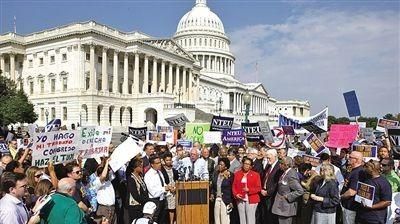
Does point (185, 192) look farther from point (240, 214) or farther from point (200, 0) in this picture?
point (200, 0)

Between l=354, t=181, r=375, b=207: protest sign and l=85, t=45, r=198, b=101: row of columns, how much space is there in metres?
59.1

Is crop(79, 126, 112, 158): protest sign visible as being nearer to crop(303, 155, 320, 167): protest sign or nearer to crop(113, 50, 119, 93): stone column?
crop(303, 155, 320, 167): protest sign

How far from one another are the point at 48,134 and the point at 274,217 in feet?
16.4

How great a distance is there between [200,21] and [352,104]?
115 metres

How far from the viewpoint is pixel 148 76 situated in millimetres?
75500

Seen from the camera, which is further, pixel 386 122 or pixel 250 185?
pixel 386 122

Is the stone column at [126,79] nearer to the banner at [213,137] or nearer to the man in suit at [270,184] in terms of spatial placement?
the banner at [213,137]

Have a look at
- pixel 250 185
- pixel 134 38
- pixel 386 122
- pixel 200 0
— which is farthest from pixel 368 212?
pixel 200 0

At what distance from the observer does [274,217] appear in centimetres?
941

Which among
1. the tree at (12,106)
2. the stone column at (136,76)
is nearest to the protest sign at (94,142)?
the tree at (12,106)

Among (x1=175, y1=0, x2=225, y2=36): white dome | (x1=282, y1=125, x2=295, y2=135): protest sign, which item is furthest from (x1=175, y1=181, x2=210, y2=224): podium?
(x1=175, y1=0, x2=225, y2=36): white dome

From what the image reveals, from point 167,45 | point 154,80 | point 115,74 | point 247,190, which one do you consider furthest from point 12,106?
point 247,190

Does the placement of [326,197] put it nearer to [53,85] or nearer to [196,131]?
[196,131]

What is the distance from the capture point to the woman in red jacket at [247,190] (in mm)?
9078
